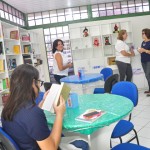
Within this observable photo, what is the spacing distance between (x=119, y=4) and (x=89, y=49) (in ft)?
6.36

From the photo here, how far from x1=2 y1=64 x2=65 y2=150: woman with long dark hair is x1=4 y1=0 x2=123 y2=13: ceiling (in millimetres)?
4980

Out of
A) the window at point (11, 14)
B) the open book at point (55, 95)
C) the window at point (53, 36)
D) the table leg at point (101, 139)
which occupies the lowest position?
the table leg at point (101, 139)

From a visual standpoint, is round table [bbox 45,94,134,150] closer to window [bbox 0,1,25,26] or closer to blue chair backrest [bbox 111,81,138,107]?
blue chair backrest [bbox 111,81,138,107]

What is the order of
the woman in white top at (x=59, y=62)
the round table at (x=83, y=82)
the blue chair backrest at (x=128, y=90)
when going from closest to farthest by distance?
the blue chair backrest at (x=128, y=90)
the round table at (x=83, y=82)
the woman in white top at (x=59, y=62)

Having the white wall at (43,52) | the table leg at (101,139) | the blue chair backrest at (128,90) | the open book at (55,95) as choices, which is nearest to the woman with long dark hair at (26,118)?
the open book at (55,95)

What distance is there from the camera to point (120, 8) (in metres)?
6.90

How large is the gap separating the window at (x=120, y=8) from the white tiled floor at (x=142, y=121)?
10.9 ft

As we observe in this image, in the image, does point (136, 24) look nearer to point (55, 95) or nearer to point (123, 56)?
point (123, 56)

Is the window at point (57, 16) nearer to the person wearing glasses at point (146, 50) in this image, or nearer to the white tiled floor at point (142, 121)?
the person wearing glasses at point (146, 50)

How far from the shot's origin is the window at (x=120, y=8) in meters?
6.85

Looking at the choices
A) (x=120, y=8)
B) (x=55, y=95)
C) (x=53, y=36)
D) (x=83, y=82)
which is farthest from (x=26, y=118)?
(x=120, y=8)

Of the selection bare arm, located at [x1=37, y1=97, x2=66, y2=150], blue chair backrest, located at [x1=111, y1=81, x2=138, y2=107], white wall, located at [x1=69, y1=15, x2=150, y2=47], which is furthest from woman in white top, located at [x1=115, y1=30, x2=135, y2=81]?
bare arm, located at [x1=37, y1=97, x2=66, y2=150]

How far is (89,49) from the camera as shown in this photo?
255 inches

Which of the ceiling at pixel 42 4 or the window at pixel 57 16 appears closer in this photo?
the ceiling at pixel 42 4
